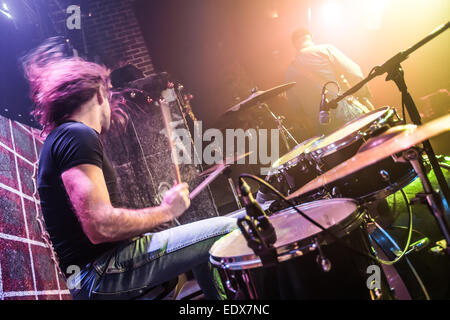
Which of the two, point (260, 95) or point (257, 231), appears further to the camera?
point (260, 95)

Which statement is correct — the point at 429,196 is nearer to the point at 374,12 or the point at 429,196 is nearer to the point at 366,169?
the point at 366,169

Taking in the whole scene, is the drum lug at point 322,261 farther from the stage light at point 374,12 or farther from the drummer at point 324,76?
the stage light at point 374,12

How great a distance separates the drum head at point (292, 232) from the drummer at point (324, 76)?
2577mm

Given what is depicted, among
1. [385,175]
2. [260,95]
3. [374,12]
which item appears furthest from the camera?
[374,12]

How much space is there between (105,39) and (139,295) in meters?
4.36

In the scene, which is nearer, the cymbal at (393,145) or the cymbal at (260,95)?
the cymbal at (393,145)

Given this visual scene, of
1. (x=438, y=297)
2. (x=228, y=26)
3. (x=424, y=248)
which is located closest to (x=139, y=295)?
(x=438, y=297)

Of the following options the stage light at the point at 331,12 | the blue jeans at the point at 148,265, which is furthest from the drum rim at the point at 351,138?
the stage light at the point at 331,12

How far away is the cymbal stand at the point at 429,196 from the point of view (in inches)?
49.2

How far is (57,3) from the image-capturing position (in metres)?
4.30

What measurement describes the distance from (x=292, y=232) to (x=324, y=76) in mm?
3415

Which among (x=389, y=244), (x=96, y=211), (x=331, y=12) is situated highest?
(x=331, y=12)

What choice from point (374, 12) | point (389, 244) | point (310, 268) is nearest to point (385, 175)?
point (389, 244)

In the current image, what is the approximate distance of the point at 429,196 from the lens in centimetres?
130
